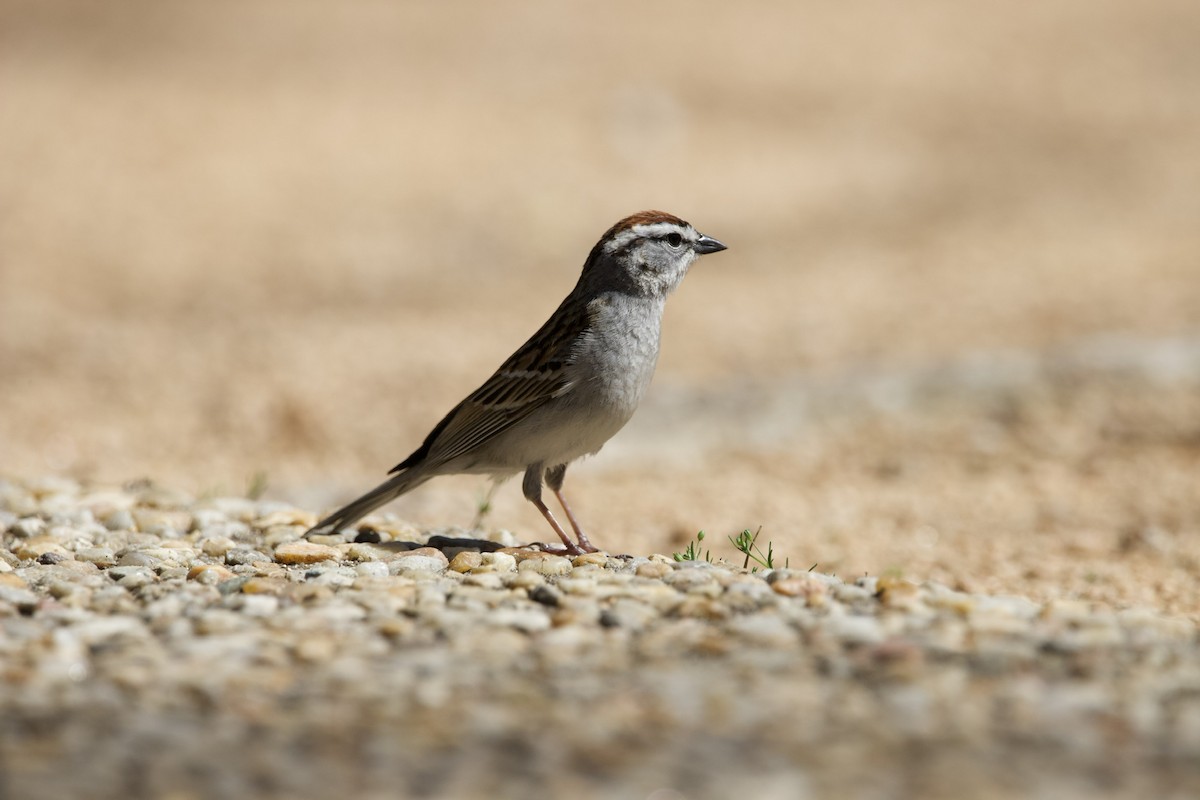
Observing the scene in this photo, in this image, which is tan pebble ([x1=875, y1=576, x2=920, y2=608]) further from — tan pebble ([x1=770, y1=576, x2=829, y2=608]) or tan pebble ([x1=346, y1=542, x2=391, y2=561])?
tan pebble ([x1=346, y1=542, x2=391, y2=561])

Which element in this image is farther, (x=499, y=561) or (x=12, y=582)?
(x=499, y=561)

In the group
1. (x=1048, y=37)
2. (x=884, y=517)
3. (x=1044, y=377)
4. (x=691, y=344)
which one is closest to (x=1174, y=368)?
(x=1044, y=377)

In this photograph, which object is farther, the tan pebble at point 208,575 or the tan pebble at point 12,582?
the tan pebble at point 208,575

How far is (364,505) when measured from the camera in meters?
5.57

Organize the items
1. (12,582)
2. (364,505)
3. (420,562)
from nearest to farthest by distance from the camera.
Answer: (12,582) → (420,562) → (364,505)

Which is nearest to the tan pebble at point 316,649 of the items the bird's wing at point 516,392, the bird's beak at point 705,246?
the bird's wing at point 516,392

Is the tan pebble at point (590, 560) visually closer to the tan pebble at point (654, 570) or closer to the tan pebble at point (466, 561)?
the tan pebble at point (654, 570)

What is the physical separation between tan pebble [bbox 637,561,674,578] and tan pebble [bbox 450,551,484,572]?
58 centimetres

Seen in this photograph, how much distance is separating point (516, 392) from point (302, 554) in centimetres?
113

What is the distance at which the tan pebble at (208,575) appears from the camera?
14.8 feet

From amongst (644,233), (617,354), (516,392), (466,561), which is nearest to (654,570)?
(466,561)

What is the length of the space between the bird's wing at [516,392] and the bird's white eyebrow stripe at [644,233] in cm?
30

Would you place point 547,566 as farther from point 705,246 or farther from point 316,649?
point 705,246

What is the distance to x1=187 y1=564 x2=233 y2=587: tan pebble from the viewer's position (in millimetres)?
4504
